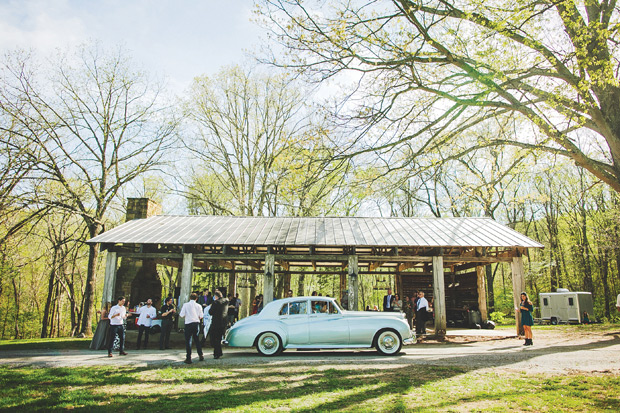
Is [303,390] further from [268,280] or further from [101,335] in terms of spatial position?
[101,335]

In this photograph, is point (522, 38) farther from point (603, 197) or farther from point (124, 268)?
point (603, 197)

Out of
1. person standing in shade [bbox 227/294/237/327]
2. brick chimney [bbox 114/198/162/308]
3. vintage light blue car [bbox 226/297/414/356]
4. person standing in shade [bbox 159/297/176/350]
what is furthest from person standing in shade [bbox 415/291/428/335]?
brick chimney [bbox 114/198/162/308]

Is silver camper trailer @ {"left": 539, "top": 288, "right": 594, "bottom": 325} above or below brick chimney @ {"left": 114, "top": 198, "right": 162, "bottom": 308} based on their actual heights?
below

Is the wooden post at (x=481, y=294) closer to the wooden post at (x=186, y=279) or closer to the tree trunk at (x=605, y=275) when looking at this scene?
the tree trunk at (x=605, y=275)

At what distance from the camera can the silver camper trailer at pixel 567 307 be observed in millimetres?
20953

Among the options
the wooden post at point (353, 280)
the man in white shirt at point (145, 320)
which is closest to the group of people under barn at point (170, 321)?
the man in white shirt at point (145, 320)

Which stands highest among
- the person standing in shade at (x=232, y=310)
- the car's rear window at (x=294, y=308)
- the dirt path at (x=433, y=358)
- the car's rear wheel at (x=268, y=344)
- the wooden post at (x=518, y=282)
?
the wooden post at (x=518, y=282)

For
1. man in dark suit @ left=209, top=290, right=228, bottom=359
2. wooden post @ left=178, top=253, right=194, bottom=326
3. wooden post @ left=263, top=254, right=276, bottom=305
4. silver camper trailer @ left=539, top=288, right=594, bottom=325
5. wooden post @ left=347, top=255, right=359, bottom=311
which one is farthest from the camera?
silver camper trailer @ left=539, top=288, right=594, bottom=325

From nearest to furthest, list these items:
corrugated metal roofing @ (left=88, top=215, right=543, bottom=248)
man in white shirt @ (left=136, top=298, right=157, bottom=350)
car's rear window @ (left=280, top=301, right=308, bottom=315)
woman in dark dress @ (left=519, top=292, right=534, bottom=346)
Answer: car's rear window @ (left=280, top=301, right=308, bottom=315)
woman in dark dress @ (left=519, top=292, right=534, bottom=346)
man in white shirt @ (left=136, top=298, right=157, bottom=350)
corrugated metal roofing @ (left=88, top=215, right=543, bottom=248)

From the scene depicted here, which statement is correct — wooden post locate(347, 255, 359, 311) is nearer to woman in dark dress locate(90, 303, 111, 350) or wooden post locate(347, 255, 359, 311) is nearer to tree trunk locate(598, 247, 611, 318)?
Result: woman in dark dress locate(90, 303, 111, 350)

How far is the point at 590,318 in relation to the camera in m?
21.6

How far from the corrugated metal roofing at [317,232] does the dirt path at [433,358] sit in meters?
3.60

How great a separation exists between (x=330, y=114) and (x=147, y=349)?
30.2 ft

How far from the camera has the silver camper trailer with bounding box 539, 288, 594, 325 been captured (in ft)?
68.7
